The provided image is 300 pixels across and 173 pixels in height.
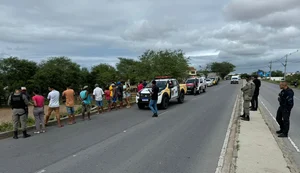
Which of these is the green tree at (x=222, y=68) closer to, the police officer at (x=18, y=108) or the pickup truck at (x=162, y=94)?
the pickup truck at (x=162, y=94)

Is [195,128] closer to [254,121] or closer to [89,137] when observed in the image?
[254,121]

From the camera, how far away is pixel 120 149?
6.25 metres

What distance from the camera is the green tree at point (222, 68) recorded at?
128 meters

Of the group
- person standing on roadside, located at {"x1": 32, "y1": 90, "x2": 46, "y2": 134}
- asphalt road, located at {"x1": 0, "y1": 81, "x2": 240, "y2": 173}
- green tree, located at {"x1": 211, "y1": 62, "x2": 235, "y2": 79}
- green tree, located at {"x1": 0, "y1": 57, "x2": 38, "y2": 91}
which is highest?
green tree, located at {"x1": 211, "y1": 62, "x2": 235, "y2": 79}

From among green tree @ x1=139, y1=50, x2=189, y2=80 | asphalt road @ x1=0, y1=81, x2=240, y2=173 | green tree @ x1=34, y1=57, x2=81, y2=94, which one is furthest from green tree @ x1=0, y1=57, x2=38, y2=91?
asphalt road @ x1=0, y1=81, x2=240, y2=173

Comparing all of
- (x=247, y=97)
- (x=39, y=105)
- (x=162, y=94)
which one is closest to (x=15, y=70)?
(x=162, y=94)

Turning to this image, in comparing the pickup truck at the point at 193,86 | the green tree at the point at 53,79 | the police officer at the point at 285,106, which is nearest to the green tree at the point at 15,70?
the green tree at the point at 53,79

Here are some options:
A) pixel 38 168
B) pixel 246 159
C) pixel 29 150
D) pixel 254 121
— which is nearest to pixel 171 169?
pixel 246 159

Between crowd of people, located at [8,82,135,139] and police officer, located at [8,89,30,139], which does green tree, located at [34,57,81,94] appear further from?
police officer, located at [8,89,30,139]

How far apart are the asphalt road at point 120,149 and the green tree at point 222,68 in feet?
410

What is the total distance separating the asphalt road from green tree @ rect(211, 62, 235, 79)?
125007mm

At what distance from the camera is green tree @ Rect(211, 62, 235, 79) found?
128500 millimetres

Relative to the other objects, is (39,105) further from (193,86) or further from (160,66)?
(160,66)

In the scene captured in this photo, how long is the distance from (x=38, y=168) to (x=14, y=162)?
88cm
